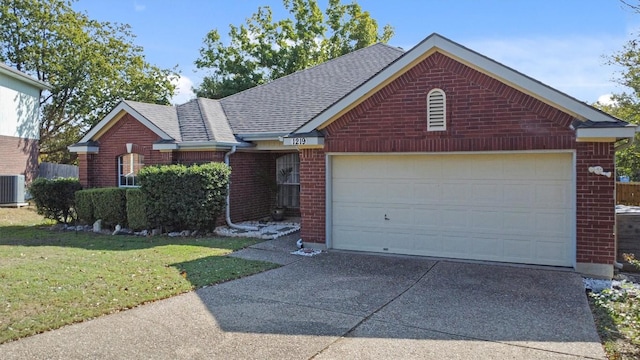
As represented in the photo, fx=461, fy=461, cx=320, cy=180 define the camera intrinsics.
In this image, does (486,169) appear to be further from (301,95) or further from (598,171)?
(301,95)

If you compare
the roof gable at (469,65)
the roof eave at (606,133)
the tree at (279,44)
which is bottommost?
the roof eave at (606,133)

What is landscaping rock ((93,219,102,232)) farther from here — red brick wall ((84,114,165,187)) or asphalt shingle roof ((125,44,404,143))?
asphalt shingle roof ((125,44,404,143))

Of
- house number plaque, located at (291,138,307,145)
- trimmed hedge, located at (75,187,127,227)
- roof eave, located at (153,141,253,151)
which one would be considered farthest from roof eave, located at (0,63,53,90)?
house number plaque, located at (291,138,307,145)

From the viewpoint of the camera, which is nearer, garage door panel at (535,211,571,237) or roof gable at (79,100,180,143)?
garage door panel at (535,211,571,237)

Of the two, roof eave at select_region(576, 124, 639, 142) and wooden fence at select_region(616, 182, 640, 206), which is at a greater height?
roof eave at select_region(576, 124, 639, 142)

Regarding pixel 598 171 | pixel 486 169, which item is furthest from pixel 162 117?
pixel 598 171

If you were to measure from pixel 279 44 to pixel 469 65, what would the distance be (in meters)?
26.0

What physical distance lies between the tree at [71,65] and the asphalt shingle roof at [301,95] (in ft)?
58.2

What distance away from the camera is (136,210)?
13.0m

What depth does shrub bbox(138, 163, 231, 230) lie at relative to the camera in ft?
40.4

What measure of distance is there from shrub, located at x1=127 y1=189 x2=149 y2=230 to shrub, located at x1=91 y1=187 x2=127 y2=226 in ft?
1.42

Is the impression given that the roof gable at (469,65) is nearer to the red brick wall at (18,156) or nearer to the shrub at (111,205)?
the shrub at (111,205)

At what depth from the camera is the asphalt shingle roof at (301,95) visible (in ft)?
47.4

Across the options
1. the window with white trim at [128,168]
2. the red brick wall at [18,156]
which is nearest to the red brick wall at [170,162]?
the window with white trim at [128,168]
